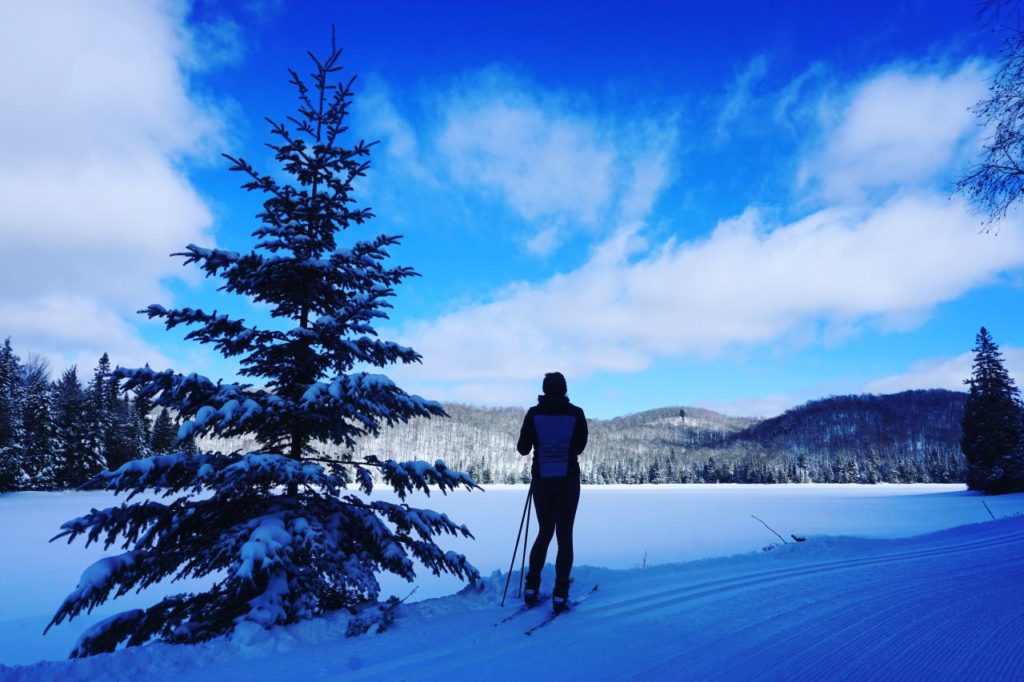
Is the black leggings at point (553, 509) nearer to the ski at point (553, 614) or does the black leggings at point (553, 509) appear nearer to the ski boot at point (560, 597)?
the ski boot at point (560, 597)

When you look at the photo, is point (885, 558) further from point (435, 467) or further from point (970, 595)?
point (435, 467)

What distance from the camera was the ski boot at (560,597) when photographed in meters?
4.41

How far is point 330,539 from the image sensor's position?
4.92 meters

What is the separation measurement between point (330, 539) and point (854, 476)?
110 meters

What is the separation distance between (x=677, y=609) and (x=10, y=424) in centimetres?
5262

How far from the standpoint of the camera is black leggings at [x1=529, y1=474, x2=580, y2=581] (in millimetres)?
4805

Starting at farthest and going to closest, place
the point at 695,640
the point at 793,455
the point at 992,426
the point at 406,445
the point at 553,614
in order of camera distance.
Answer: the point at 406,445 < the point at 793,455 < the point at 992,426 < the point at 553,614 < the point at 695,640

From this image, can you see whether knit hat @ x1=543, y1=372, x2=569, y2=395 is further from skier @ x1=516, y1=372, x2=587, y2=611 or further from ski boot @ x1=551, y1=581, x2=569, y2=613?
ski boot @ x1=551, y1=581, x2=569, y2=613

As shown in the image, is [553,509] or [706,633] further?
[553,509]

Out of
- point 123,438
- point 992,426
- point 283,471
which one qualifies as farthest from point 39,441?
point 992,426

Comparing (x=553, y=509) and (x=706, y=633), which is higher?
(x=553, y=509)

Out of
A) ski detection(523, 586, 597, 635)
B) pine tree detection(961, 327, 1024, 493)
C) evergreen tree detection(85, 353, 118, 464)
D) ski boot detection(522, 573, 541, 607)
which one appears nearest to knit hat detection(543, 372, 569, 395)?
ski boot detection(522, 573, 541, 607)

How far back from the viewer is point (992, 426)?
36.6 metres

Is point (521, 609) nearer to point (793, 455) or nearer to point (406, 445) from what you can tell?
point (793, 455)
